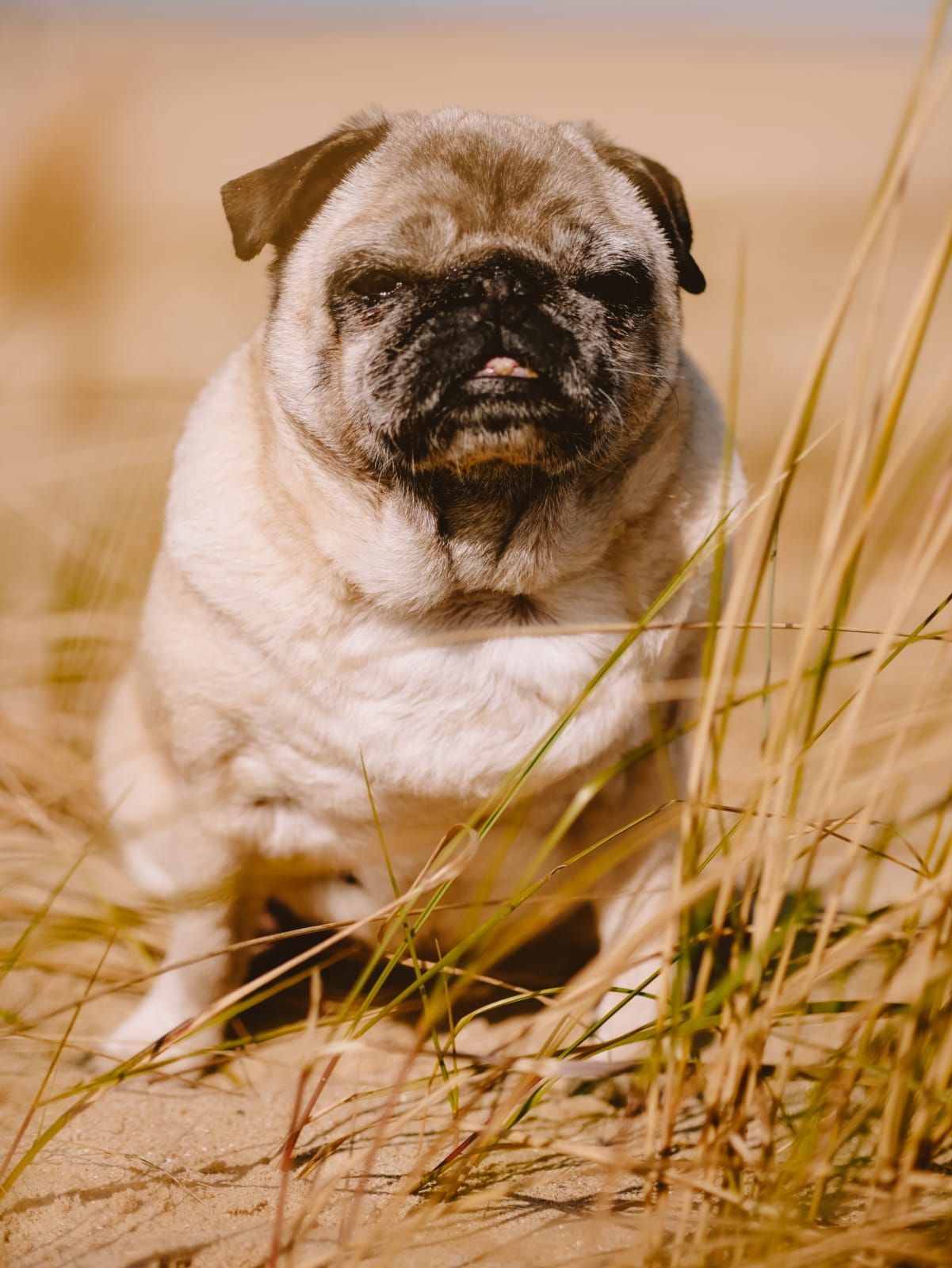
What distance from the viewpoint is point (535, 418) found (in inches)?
62.1

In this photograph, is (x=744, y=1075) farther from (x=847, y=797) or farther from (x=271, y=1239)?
(x=271, y=1239)

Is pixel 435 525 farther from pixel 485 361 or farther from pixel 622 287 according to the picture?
pixel 622 287

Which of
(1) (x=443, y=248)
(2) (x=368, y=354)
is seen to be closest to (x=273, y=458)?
(2) (x=368, y=354)

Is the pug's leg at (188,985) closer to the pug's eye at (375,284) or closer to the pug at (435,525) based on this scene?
the pug at (435,525)

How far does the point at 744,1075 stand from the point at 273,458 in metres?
1.11

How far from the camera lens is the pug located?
1.62m

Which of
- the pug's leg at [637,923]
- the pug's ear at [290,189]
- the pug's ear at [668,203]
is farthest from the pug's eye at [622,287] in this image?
the pug's leg at [637,923]

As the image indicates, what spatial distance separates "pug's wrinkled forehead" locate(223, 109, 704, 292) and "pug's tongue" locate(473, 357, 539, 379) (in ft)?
0.56

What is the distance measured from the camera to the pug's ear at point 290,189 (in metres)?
1.70

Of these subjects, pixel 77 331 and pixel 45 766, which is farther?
pixel 77 331

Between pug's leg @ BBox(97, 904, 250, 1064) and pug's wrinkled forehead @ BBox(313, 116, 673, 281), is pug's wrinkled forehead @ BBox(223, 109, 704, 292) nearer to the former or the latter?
pug's wrinkled forehead @ BBox(313, 116, 673, 281)

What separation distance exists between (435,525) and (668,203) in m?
0.64

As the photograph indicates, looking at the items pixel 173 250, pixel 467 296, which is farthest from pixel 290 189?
pixel 173 250

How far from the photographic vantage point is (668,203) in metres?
1.81
